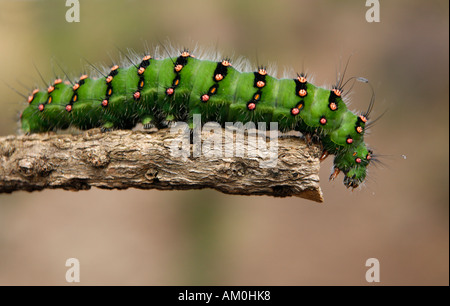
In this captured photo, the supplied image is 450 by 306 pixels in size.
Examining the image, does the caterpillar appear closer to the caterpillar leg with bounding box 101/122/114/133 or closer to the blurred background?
the caterpillar leg with bounding box 101/122/114/133

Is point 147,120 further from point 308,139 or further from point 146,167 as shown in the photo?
point 308,139

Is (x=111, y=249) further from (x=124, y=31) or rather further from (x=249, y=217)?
(x=124, y=31)

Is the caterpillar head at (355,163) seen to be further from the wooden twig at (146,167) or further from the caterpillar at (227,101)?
the wooden twig at (146,167)

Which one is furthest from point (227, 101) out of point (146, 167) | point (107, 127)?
point (107, 127)

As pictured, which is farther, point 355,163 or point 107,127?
point 107,127

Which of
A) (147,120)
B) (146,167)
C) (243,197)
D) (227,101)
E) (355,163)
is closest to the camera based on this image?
(146,167)

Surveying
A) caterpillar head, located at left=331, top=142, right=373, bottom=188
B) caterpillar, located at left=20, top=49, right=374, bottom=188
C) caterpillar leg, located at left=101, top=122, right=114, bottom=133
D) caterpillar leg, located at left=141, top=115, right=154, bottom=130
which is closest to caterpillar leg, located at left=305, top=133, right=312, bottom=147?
caterpillar, located at left=20, top=49, right=374, bottom=188
